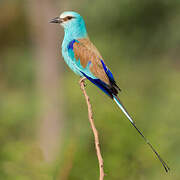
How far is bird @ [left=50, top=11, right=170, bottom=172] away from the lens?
342 cm

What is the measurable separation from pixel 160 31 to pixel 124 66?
2.27 m

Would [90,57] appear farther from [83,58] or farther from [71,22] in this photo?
[71,22]

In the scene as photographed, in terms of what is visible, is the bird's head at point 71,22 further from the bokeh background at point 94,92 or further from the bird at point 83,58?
the bokeh background at point 94,92

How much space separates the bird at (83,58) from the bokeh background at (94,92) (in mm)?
716

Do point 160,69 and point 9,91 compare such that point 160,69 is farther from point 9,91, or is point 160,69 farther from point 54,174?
point 54,174

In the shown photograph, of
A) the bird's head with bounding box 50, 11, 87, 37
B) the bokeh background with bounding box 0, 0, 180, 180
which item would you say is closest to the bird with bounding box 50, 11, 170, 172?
the bird's head with bounding box 50, 11, 87, 37

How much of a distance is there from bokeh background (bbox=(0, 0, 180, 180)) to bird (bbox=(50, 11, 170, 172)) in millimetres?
716

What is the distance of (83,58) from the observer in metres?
3.60

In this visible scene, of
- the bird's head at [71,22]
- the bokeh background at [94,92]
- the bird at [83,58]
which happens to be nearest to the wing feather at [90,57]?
the bird at [83,58]

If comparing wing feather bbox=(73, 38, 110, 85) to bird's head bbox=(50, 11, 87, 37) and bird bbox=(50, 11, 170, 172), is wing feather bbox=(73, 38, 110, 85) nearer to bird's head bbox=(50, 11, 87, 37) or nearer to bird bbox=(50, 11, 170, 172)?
bird bbox=(50, 11, 170, 172)

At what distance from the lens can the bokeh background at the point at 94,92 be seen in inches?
185

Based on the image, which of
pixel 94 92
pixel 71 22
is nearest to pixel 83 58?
pixel 71 22

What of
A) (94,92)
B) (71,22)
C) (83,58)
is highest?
(71,22)

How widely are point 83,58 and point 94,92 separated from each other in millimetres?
9319
